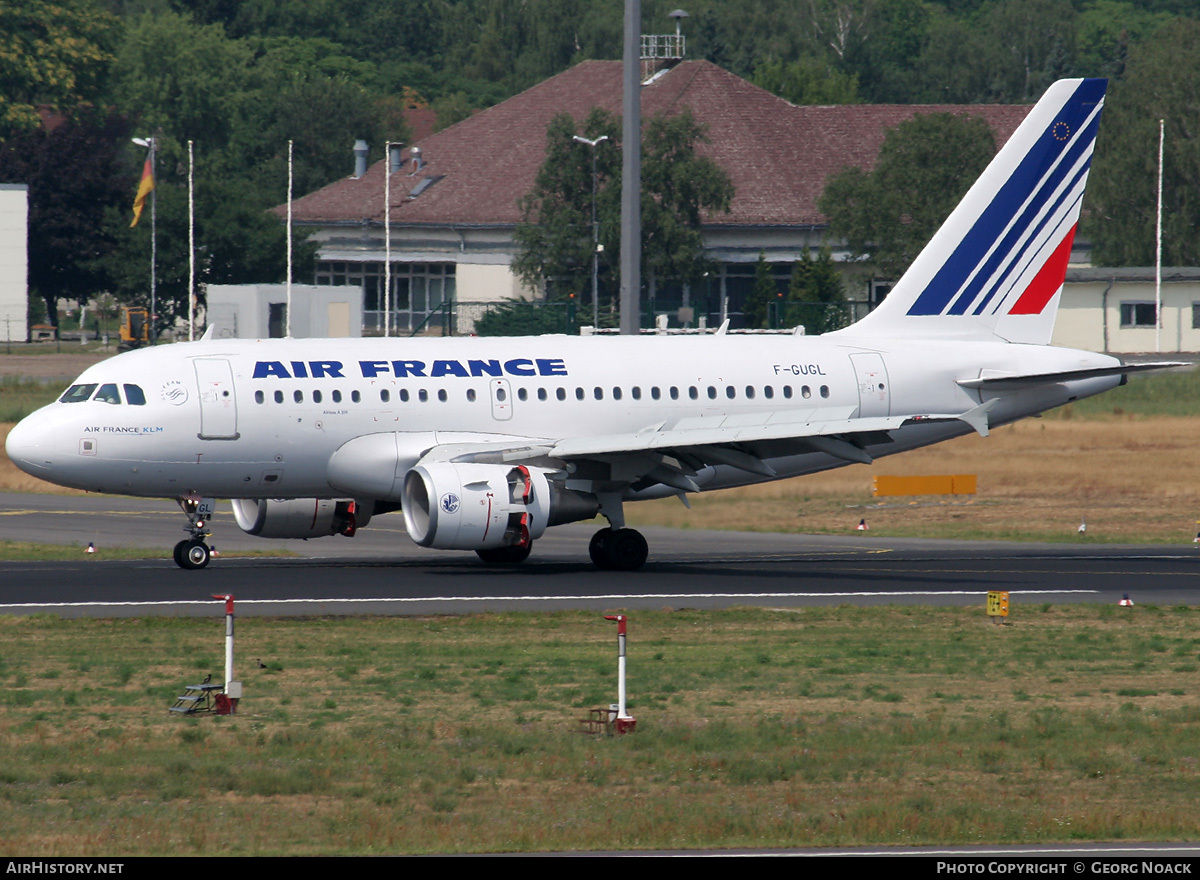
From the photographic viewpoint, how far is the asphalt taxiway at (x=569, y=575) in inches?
1268

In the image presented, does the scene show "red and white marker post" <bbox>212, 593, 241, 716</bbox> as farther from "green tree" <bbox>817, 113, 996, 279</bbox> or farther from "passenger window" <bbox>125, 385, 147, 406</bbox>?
"green tree" <bbox>817, 113, 996, 279</bbox>

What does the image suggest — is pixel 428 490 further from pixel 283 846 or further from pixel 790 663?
pixel 283 846

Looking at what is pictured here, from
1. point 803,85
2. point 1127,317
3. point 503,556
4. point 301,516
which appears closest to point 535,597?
point 503,556

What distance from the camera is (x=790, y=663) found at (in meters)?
25.9

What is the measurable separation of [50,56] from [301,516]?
413ft

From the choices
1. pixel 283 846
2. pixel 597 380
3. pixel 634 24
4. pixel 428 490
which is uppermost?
pixel 634 24

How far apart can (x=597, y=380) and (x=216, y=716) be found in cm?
1751

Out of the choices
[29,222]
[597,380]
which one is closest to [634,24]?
[597,380]

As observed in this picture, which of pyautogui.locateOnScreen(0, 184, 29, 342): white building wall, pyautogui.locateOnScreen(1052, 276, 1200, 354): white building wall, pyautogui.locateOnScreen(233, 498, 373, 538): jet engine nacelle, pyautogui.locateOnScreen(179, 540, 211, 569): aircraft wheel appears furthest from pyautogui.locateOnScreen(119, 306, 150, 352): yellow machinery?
pyautogui.locateOnScreen(179, 540, 211, 569): aircraft wheel

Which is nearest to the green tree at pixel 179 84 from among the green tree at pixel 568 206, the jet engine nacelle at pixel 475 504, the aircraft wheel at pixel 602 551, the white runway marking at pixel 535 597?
the green tree at pixel 568 206

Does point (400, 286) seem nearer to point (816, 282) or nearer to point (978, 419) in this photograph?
point (816, 282)

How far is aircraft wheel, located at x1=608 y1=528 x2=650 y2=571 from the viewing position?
37250 mm

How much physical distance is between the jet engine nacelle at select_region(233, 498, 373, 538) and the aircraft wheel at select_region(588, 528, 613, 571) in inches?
189

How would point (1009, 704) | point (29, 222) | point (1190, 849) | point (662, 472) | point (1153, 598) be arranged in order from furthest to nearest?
point (29, 222) < point (662, 472) < point (1153, 598) < point (1009, 704) < point (1190, 849)
